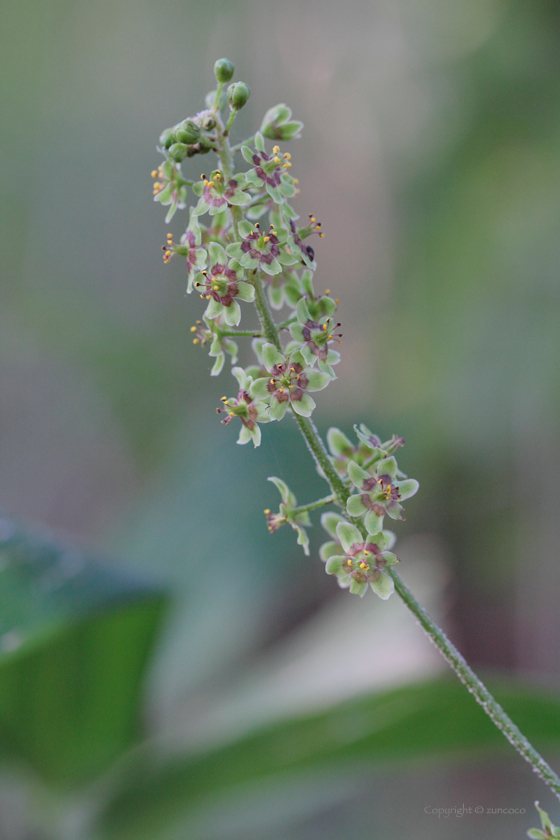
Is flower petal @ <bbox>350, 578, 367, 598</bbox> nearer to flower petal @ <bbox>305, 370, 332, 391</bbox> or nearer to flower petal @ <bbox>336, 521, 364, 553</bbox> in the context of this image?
flower petal @ <bbox>336, 521, 364, 553</bbox>

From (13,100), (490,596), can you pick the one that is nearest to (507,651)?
(490,596)

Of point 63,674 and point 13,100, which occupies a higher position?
point 13,100

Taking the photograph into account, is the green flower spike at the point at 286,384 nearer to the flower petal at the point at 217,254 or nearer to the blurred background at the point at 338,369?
the flower petal at the point at 217,254

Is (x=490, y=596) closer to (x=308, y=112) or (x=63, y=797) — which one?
(x=63, y=797)

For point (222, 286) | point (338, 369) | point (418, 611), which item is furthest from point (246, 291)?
point (338, 369)

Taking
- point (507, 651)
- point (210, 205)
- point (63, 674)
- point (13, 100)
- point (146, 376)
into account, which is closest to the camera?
point (210, 205)

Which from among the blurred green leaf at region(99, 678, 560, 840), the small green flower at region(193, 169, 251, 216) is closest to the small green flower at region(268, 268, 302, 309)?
the small green flower at region(193, 169, 251, 216)

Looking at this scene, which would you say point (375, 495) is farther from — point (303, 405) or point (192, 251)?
point (192, 251)

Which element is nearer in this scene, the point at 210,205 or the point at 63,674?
the point at 210,205
